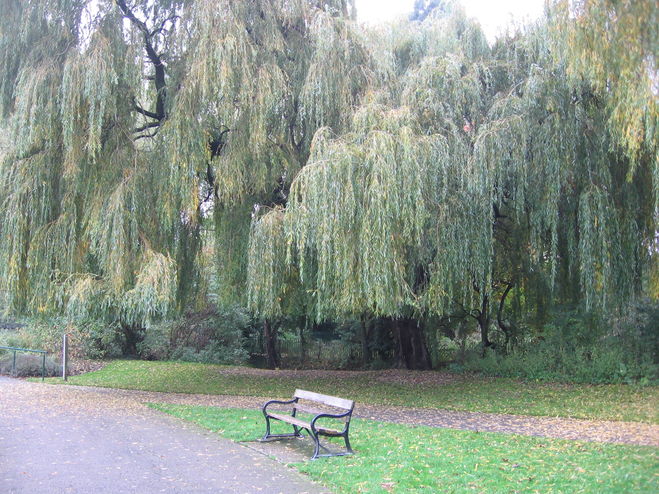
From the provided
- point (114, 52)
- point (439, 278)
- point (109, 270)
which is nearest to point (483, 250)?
point (439, 278)

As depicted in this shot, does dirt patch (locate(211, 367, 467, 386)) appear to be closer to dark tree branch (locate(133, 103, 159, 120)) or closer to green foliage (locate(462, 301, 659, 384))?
green foliage (locate(462, 301, 659, 384))

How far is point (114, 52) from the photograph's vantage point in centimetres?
1162

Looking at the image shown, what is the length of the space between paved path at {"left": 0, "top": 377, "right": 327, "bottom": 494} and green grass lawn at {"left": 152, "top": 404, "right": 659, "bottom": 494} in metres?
0.52

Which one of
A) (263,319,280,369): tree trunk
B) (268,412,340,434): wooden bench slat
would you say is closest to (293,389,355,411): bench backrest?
(268,412,340,434): wooden bench slat

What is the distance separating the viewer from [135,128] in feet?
40.8

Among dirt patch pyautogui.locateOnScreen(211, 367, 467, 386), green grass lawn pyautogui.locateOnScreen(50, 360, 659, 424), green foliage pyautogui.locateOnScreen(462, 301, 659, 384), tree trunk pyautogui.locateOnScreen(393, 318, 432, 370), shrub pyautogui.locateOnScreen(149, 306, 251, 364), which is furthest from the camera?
shrub pyautogui.locateOnScreen(149, 306, 251, 364)

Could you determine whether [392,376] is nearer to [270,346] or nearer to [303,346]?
[270,346]

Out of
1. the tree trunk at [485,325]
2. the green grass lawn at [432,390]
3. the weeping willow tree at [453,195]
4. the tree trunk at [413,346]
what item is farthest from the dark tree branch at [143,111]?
the tree trunk at [485,325]

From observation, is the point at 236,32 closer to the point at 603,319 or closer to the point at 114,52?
the point at 114,52

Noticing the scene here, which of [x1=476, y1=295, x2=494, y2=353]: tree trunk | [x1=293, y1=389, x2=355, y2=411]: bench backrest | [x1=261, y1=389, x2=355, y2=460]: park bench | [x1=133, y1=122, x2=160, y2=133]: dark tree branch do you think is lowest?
[x1=261, y1=389, x2=355, y2=460]: park bench

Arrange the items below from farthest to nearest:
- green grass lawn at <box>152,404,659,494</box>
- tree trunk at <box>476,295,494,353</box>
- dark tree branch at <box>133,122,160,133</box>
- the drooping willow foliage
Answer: tree trunk at <box>476,295,494,353</box> → dark tree branch at <box>133,122,160,133</box> → the drooping willow foliage → green grass lawn at <box>152,404,659,494</box>

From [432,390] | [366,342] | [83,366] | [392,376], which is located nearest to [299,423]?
[432,390]

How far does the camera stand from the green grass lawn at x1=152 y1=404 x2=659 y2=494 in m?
5.03

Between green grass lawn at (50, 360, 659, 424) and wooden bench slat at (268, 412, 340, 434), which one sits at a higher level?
wooden bench slat at (268, 412, 340, 434)
